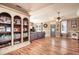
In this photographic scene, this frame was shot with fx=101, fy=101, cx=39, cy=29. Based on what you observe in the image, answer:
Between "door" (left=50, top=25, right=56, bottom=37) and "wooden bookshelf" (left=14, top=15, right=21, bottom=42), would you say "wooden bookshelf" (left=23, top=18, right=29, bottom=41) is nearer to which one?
"wooden bookshelf" (left=14, top=15, right=21, bottom=42)

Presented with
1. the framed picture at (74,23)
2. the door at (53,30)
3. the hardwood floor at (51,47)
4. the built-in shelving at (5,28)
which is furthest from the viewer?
the door at (53,30)

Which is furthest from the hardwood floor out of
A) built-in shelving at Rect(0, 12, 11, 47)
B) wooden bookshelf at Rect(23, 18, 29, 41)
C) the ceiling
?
the ceiling

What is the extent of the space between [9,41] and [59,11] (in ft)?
4.70

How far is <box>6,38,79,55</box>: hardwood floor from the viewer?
243 cm

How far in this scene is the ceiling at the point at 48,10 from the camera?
2.44 meters

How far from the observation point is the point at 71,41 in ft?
8.39

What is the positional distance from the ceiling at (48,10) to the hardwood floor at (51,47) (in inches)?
22.5

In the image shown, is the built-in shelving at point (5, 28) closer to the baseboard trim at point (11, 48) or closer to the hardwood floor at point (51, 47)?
the baseboard trim at point (11, 48)

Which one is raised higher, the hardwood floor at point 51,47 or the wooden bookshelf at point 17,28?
the wooden bookshelf at point 17,28

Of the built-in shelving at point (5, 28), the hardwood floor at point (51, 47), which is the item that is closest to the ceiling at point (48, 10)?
the built-in shelving at point (5, 28)

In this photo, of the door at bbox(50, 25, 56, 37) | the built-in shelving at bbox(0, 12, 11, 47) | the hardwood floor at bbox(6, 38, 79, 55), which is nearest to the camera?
the built-in shelving at bbox(0, 12, 11, 47)

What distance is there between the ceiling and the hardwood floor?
22.5 inches

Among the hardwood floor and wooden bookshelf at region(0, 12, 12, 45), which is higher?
wooden bookshelf at region(0, 12, 12, 45)
